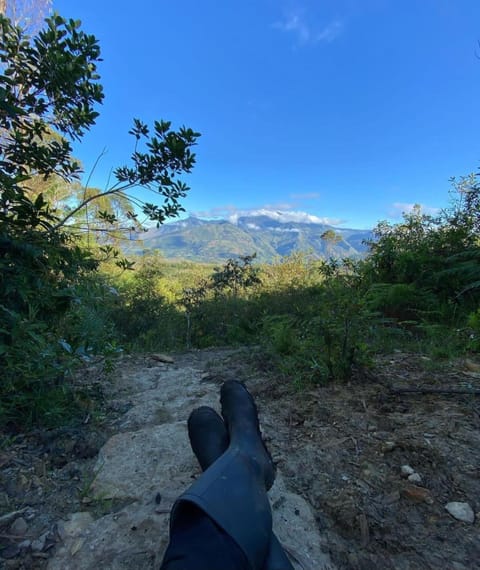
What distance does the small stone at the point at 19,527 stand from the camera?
1.06 metres

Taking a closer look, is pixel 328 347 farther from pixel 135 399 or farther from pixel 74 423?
pixel 74 423

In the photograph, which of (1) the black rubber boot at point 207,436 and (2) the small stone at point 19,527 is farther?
(1) the black rubber boot at point 207,436

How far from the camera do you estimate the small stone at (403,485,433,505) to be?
1142 millimetres

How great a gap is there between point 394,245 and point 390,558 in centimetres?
462

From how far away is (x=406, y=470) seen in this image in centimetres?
129

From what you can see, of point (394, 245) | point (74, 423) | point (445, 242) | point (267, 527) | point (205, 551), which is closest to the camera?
point (205, 551)

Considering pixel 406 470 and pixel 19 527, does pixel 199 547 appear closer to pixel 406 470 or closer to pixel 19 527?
pixel 19 527

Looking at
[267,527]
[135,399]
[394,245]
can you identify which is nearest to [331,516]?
[267,527]

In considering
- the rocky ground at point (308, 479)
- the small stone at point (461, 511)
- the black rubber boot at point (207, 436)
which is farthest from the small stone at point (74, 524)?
the small stone at point (461, 511)

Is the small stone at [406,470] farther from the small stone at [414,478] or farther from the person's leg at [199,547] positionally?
the person's leg at [199,547]

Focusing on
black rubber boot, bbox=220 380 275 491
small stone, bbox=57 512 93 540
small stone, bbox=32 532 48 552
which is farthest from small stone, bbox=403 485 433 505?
small stone, bbox=32 532 48 552

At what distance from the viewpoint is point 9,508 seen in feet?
3.82

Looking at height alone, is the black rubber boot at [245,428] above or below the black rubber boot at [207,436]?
above

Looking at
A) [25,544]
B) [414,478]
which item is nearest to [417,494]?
[414,478]
